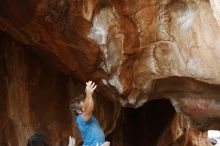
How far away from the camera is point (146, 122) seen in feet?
23.0

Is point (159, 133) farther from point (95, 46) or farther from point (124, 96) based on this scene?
point (95, 46)

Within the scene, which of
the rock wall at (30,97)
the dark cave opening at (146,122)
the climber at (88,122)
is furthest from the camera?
the dark cave opening at (146,122)

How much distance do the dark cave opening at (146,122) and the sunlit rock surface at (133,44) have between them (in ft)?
4.22

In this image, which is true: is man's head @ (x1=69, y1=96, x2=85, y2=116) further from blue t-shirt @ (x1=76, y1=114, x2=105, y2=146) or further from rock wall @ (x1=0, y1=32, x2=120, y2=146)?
rock wall @ (x1=0, y1=32, x2=120, y2=146)

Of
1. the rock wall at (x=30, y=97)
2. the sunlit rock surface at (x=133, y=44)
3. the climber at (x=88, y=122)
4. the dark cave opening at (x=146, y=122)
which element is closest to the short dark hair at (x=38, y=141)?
the climber at (x=88, y=122)

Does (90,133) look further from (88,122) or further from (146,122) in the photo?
(146,122)

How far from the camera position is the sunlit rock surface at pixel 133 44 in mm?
4695

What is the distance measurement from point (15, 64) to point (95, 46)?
3.95 ft

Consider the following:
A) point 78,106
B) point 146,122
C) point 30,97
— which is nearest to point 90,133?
point 78,106

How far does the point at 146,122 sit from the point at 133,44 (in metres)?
2.22

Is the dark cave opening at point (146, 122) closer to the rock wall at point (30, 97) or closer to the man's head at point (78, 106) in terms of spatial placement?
the rock wall at point (30, 97)

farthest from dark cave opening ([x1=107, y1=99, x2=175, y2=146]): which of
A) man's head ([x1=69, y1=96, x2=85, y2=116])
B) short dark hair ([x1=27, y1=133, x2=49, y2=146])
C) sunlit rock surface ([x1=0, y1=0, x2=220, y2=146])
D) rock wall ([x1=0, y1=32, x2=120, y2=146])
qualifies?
short dark hair ([x1=27, y1=133, x2=49, y2=146])

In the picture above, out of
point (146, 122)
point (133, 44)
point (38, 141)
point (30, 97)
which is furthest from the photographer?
point (146, 122)

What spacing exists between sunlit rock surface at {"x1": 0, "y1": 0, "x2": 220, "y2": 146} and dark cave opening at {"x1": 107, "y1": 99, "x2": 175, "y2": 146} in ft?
4.22
